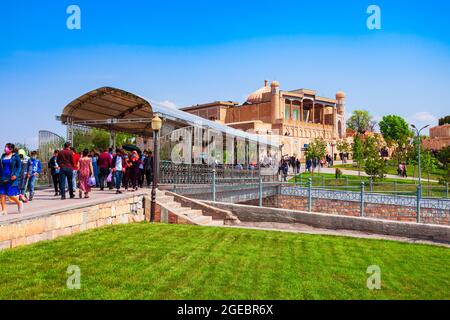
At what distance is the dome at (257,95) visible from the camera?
84.2 meters

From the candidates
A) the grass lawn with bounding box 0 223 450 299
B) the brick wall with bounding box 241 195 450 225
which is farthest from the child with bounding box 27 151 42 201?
the brick wall with bounding box 241 195 450 225

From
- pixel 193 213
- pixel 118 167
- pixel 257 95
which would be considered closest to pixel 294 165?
pixel 193 213

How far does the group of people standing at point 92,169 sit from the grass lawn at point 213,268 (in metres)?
3.33

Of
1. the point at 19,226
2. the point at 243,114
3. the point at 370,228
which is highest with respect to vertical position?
the point at 243,114

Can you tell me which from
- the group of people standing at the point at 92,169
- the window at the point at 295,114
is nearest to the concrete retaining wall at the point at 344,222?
the group of people standing at the point at 92,169

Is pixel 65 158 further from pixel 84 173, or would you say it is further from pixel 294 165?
pixel 294 165

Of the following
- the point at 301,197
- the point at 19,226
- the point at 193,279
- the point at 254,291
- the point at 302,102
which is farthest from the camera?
the point at 302,102

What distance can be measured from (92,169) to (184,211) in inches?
132

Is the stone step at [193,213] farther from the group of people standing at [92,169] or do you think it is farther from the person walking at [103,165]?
the person walking at [103,165]

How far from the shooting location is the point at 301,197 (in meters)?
24.1

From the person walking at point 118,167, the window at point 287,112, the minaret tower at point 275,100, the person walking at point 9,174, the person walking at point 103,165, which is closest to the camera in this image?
the person walking at point 9,174

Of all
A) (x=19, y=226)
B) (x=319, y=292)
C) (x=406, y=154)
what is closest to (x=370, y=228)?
(x=319, y=292)
